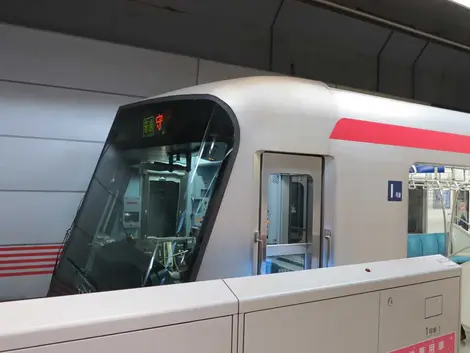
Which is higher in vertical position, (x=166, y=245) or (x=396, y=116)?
(x=396, y=116)

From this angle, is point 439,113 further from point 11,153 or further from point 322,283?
point 11,153

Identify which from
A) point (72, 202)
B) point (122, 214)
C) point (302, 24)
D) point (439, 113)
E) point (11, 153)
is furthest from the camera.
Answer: point (302, 24)

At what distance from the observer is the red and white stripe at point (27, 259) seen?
444 cm

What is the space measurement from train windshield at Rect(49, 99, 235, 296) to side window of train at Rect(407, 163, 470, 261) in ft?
6.89

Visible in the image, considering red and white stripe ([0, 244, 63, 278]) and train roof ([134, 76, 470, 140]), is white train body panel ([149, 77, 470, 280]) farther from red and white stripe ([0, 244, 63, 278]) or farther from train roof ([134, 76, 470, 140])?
red and white stripe ([0, 244, 63, 278])

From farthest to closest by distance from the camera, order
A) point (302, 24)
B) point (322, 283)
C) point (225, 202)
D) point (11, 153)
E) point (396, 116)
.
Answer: point (302, 24) < point (11, 153) < point (396, 116) < point (225, 202) < point (322, 283)

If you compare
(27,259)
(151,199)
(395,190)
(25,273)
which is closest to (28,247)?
(27,259)

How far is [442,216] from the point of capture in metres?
4.14

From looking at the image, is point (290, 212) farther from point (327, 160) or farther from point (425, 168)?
point (425, 168)

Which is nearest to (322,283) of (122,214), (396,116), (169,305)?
(169,305)

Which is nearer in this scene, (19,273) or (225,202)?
(225,202)

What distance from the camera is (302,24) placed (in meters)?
6.02

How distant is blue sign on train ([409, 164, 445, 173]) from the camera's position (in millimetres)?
3593

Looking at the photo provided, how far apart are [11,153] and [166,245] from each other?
2.80 metres
